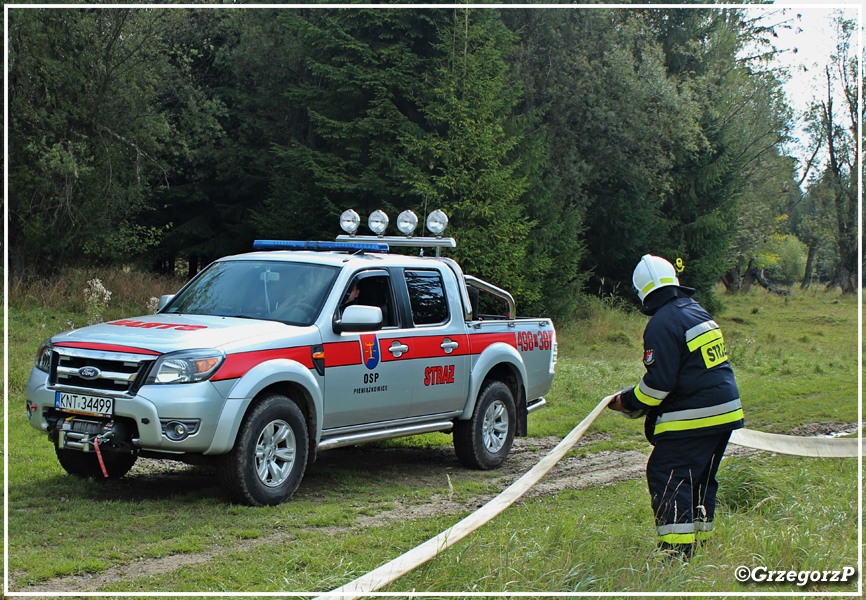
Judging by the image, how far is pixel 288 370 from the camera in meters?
6.34

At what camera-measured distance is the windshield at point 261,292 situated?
23.1ft

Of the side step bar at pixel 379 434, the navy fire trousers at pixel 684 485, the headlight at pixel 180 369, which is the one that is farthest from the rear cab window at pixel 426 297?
the navy fire trousers at pixel 684 485

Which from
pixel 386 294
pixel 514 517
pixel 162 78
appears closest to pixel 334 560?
pixel 514 517

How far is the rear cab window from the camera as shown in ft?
26.3

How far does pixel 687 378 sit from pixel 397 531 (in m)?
2.35

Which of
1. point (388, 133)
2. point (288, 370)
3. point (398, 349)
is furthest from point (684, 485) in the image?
point (388, 133)

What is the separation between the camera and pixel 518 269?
24.2m

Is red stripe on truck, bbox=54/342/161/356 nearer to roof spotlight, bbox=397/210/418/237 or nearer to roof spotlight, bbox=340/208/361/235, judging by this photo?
roof spotlight, bbox=340/208/361/235

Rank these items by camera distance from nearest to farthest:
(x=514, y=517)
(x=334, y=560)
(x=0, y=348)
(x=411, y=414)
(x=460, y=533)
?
(x=460, y=533) → (x=334, y=560) → (x=514, y=517) → (x=411, y=414) → (x=0, y=348)

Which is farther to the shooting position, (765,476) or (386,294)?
(386,294)

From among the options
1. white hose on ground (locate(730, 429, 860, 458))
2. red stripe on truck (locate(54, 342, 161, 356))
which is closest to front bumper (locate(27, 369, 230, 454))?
red stripe on truck (locate(54, 342, 161, 356))

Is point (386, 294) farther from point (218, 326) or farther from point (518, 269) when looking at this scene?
point (518, 269)

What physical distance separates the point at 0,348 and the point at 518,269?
14.3m

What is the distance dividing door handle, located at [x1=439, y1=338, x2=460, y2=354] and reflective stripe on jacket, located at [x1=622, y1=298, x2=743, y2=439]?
3141 mm
